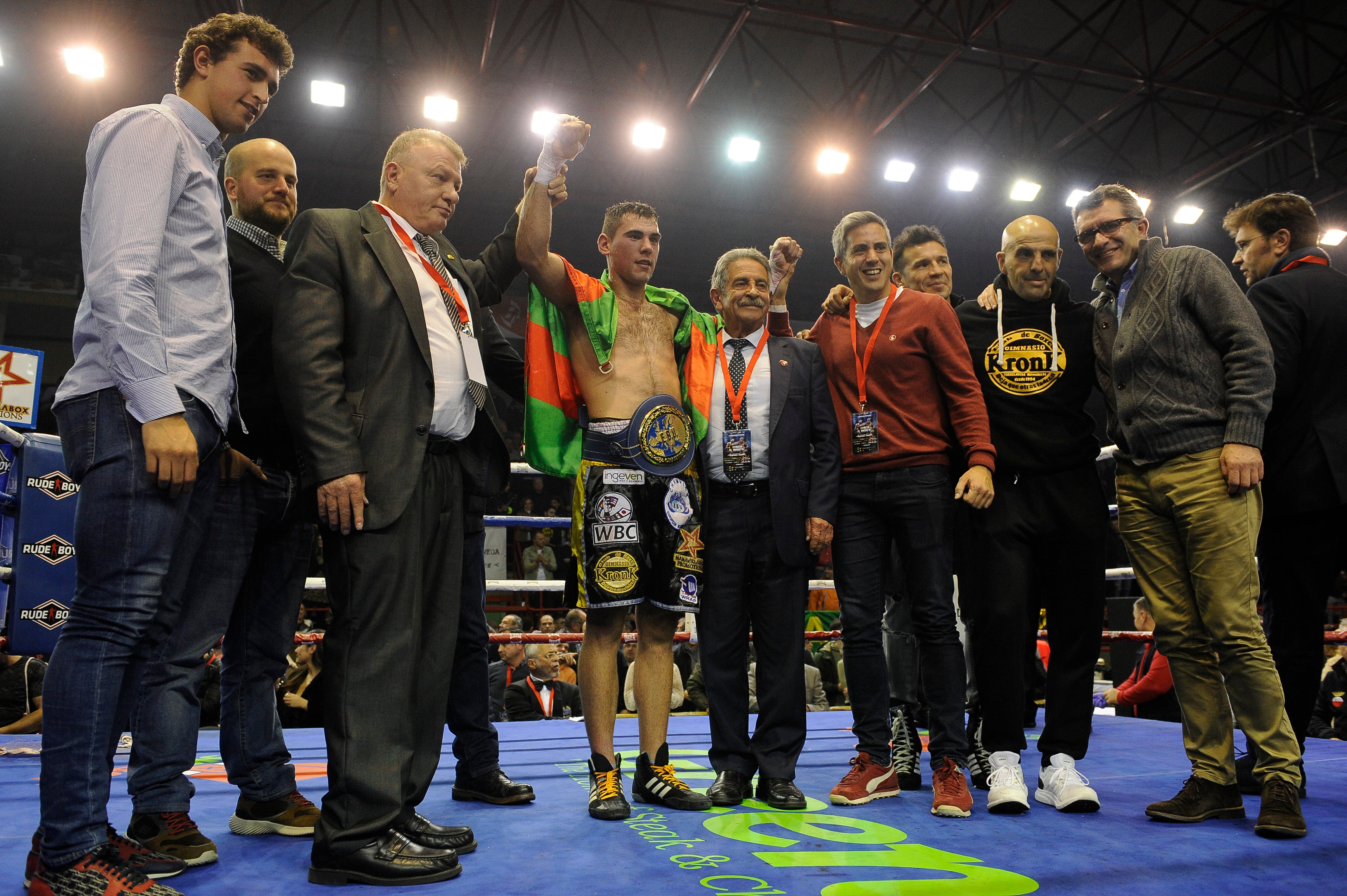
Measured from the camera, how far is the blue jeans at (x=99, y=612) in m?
1.30

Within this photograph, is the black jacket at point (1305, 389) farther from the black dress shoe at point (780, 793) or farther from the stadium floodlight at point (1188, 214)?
the stadium floodlight at point (1188, 214)

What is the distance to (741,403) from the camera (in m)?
2.34

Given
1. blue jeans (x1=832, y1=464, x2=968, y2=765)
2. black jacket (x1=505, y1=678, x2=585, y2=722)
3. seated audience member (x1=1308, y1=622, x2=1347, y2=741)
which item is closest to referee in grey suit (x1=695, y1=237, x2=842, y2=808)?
blue jeans (x1=832, y1=464, x2=968, y2=765)

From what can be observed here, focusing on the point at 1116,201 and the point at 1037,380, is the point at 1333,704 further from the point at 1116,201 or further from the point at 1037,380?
the point at 1116,201

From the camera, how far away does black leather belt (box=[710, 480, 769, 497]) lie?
228 cm

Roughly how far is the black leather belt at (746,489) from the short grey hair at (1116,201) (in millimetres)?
1135

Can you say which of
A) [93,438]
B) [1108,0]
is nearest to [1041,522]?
[93,438]

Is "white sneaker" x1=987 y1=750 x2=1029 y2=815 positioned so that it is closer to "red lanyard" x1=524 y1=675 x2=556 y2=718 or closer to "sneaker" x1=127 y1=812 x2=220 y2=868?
"sneaker" x1=127 y1=812 x2=220 y2=868

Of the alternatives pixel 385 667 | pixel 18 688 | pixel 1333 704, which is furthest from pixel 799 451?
pixel 1333 704

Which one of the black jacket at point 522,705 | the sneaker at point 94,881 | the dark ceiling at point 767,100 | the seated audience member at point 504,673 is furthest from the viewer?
the dark ceiling at point 767,100

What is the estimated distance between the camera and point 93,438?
140 centimetres

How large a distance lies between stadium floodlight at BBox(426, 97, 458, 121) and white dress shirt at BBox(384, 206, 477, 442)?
21.8 ft

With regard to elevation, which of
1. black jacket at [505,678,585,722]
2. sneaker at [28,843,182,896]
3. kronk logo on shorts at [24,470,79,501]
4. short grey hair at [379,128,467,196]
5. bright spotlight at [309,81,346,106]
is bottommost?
black jacket at [505,678,585,722]

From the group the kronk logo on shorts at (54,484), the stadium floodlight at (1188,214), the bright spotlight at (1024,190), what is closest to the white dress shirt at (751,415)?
the kronk logo on shorts at (54,484)
